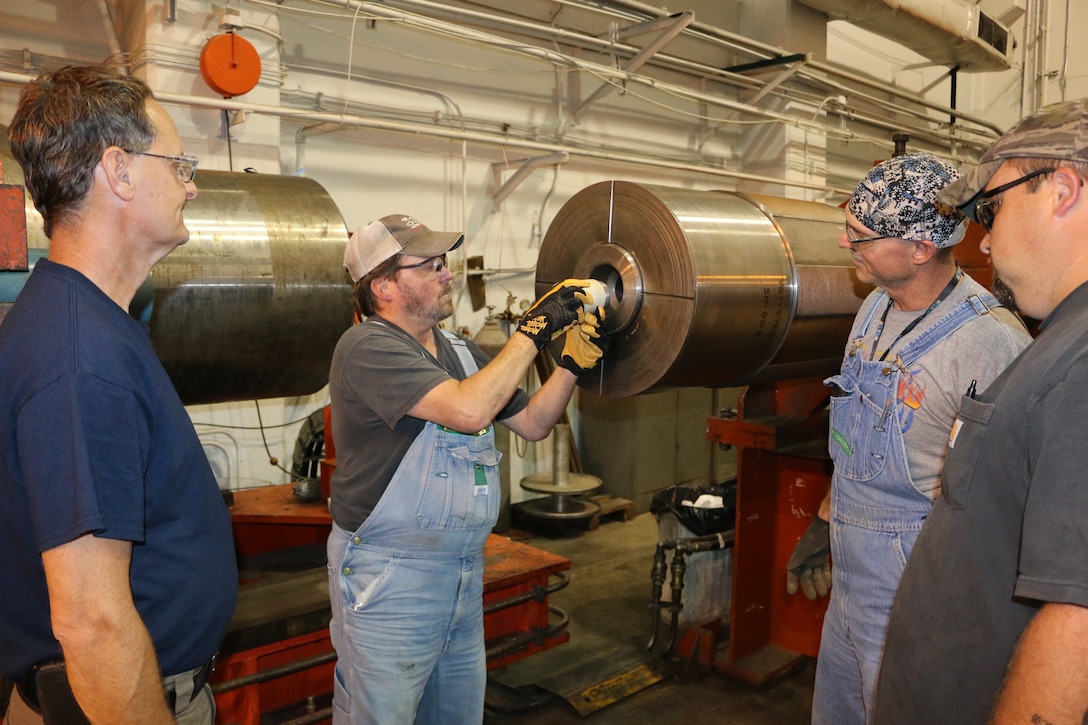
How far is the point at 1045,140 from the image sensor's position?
87 cm

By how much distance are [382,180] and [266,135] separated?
2.97 feet

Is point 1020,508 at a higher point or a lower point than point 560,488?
higher

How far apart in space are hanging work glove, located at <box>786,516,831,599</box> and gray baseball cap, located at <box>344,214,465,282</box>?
3.77 ft

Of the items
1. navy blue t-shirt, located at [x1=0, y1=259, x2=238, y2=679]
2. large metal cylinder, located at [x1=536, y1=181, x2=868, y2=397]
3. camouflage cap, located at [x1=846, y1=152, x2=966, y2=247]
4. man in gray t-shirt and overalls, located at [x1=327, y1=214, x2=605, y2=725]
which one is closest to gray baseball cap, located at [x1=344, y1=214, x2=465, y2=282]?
man in gray t-shirt and overalls, located at [x1=327, y1=214, x2=605, y2=725]

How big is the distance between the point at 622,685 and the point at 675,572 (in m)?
0.45

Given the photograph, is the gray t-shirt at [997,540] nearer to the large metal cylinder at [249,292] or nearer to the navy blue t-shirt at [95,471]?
the navy blue t-shirt at [95,471]

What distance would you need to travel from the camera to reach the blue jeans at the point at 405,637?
1.58 meters

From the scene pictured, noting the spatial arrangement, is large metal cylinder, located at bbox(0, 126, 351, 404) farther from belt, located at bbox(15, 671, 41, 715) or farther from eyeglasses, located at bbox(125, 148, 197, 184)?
belt, located at bbox(15, 671, 41, 715)

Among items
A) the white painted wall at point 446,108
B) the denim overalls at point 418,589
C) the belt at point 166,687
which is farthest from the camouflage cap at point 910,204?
the white painted wall at point 446,108

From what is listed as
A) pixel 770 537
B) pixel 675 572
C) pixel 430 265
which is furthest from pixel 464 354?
pixel 770 537

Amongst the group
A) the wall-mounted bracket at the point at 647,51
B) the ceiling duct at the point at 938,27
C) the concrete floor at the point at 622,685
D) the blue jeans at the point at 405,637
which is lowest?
the concrete floor at the point at 622,685

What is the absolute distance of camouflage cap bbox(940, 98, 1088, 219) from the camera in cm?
84

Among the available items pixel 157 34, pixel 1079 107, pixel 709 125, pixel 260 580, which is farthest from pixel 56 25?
pixel 709 125

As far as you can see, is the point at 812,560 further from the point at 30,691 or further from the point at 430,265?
the point at 30,691
